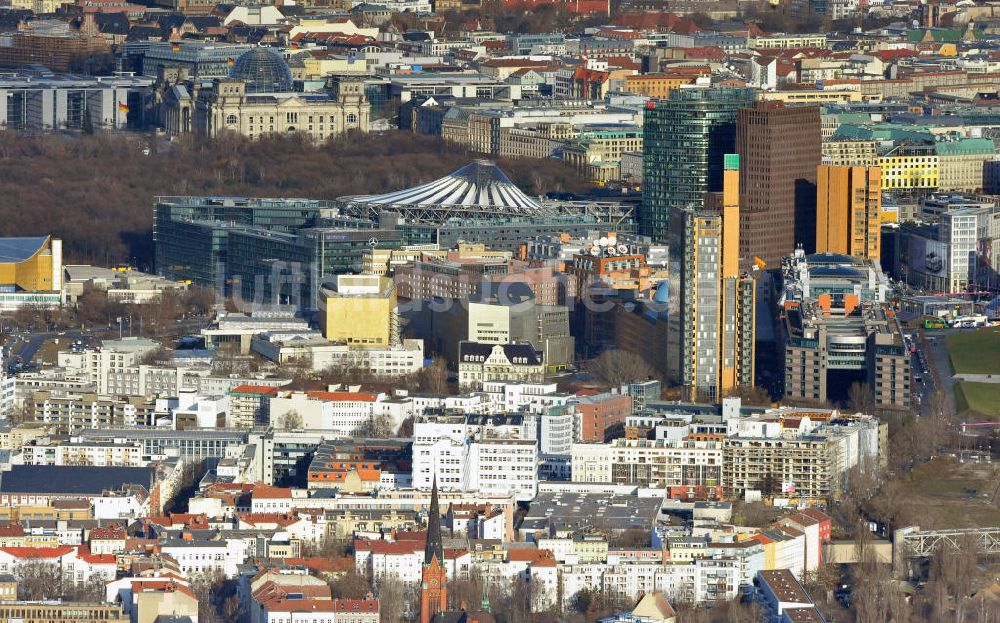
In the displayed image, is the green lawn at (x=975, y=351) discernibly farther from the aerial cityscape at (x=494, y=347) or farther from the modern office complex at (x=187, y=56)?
the modern office complex at (x=187, y=56)

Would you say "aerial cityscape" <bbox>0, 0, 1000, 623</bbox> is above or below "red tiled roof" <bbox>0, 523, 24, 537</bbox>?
above

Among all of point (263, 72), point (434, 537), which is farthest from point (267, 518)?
point (263, 72)

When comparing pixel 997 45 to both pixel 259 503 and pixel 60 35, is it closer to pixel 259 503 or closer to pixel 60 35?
pixel 60 35

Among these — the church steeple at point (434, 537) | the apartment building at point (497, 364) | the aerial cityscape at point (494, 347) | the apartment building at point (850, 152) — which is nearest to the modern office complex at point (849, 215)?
the aerial cityscape at point (494, 347)

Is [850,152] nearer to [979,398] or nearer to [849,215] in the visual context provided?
[849,215]

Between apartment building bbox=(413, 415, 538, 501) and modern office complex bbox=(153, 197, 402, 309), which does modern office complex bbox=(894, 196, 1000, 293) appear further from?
apartment building bbox=(413, 415, 538, 501)

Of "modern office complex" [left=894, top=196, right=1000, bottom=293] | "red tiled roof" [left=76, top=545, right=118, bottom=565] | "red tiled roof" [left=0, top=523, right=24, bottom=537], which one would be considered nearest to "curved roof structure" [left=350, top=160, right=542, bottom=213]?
"modern office complex" [left=894, top=196, right=1000, bottom=293]
